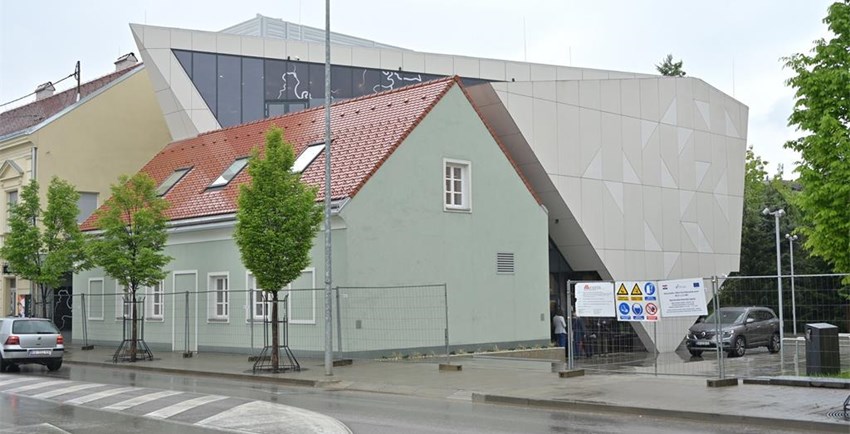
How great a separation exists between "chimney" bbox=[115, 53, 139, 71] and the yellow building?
18.6ft

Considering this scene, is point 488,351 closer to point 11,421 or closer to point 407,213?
point 407,213

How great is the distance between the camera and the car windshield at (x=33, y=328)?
23773mm

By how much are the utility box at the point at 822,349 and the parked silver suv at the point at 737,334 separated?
720cm

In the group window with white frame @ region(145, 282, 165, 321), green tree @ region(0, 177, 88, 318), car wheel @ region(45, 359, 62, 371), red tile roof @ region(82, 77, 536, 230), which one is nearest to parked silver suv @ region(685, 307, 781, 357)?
red tile roof @ region(82, 77, 536, 230)

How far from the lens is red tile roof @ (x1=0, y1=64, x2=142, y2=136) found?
41.7 metres

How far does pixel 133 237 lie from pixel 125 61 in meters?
24.3

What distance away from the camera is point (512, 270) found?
93.7 ft

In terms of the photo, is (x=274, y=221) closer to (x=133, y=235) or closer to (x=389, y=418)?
(x=133, y=235)

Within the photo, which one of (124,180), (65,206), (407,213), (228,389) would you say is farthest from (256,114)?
(228,389)

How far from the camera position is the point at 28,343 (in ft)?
77.6

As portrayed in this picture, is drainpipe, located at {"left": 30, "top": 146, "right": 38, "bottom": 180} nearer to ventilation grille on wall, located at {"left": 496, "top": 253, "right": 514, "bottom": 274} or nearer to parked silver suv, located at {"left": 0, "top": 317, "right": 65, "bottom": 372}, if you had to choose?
parked silver suv, located at {"left": 0, "top": 317, "right": 65, "bottom": 372}

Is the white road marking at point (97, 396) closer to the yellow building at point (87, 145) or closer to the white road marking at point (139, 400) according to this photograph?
the white road marking at point (139, 400)

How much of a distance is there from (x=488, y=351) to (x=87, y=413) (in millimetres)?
14811

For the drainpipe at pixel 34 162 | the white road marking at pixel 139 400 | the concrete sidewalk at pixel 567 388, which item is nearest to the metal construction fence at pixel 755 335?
the concrete sidewalk at pixel 567 388
